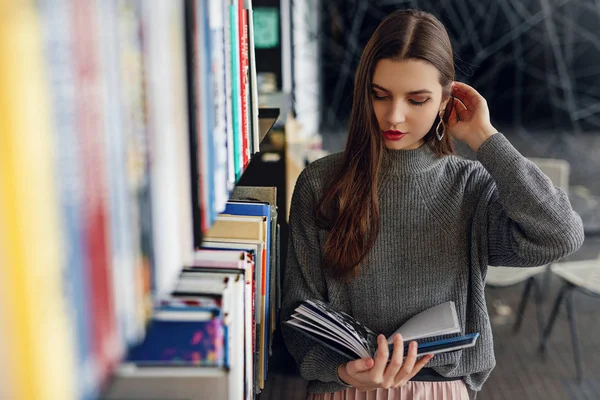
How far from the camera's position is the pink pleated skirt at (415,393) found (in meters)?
1.12

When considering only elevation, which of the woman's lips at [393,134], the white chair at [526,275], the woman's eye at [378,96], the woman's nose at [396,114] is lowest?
the white chair at [526,275]

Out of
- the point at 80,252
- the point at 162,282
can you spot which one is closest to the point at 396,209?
the point at 162,282

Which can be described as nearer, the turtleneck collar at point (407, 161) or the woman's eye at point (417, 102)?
the woman's eye at point (417, 102)

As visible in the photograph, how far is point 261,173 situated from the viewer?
1723mm

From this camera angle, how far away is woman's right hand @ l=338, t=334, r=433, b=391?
0.88 meters

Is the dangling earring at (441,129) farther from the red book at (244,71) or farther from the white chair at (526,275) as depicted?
the white chair at (526,275)

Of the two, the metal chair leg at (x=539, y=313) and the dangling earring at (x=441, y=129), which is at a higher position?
the dangling earring at (x=441, y=129)

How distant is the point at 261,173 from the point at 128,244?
141 centimetres

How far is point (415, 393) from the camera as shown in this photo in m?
1.13

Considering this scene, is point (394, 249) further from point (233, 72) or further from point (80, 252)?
point (80, 252)

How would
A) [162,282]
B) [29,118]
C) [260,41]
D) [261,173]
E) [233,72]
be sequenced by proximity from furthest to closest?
[260,41] < [261,173] < [233,72] < [162,282] < [29,118]

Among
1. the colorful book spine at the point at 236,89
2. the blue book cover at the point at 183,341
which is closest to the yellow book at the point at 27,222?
the blue book cover at the point at 183,341

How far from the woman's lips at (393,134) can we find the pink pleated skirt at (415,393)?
0.48 m

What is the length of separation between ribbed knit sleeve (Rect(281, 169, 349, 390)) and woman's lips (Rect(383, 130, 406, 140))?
168 millimetres
